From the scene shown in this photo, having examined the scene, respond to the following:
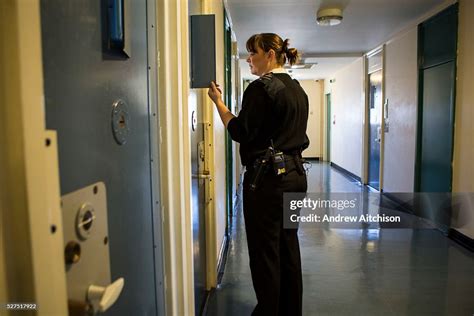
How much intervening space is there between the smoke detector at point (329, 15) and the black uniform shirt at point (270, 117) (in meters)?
2.41

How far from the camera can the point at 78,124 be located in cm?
60

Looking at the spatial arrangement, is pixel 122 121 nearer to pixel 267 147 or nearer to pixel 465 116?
pixel 267 147

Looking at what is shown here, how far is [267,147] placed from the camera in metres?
1.66

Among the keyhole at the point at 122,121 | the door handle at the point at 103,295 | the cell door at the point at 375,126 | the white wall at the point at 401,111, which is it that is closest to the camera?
the door handle at the point at 103,295

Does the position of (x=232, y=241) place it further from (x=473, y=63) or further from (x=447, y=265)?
(x=473, y=63)

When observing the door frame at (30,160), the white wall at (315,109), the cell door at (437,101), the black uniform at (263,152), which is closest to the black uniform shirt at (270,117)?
the black uniform at (263,152)

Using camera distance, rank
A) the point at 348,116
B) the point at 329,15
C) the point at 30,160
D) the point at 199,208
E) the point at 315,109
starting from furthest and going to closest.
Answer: the point at 315,109 < the point at 348,116 < the point at 329,15 < the point at 199,208 < the point at 30,160

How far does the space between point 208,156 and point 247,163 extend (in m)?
0.46

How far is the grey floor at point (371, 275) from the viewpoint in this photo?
2172 mm

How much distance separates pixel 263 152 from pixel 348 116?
622 cm

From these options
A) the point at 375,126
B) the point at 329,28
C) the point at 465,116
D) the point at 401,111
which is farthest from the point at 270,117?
the point at 375,126

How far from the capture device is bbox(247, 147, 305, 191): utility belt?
5.37 ft

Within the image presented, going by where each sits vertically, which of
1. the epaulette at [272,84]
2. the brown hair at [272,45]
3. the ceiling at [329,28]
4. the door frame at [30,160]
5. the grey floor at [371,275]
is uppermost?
the ceiling at [329,28]

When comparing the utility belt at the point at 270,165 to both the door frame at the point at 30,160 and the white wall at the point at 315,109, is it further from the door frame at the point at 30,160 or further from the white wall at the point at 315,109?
the white wall at the point at 315,109
